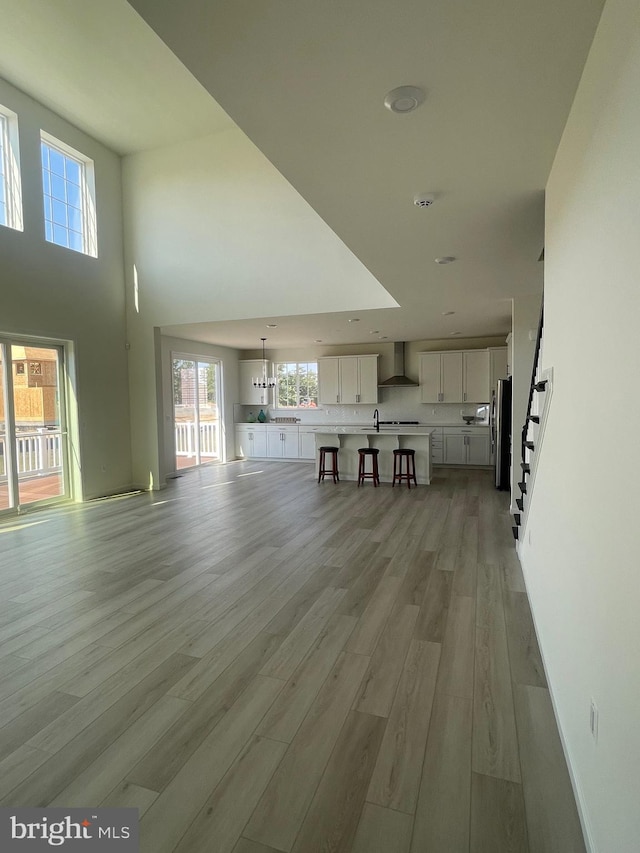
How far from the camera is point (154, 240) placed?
7352 mm

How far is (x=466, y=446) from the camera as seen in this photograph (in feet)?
29.7

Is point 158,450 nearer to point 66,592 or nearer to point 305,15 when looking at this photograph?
point 66,592

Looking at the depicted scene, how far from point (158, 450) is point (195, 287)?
→ 2724 mm

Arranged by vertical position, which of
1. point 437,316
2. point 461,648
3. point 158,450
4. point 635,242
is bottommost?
point 461,648

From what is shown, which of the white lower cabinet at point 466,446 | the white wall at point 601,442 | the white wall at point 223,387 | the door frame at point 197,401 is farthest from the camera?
the white lower cabinet at point 466,446

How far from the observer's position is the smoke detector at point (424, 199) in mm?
2869

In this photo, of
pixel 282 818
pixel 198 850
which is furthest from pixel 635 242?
pixel 198 850

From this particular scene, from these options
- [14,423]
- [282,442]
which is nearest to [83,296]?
[14,423]

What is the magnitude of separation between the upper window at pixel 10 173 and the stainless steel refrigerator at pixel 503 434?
6.83 meters

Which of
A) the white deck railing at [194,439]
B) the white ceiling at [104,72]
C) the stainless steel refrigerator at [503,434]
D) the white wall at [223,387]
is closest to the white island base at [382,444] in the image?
the stainless steel refrigerator at [503,434]

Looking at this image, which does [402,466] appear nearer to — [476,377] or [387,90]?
[476,377]

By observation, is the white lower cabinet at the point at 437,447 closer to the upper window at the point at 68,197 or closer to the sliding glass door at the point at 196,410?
the sliding glass door at the point at 196,410

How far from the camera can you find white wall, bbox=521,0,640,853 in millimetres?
1138

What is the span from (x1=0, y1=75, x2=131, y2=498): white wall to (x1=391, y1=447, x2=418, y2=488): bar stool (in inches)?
177
